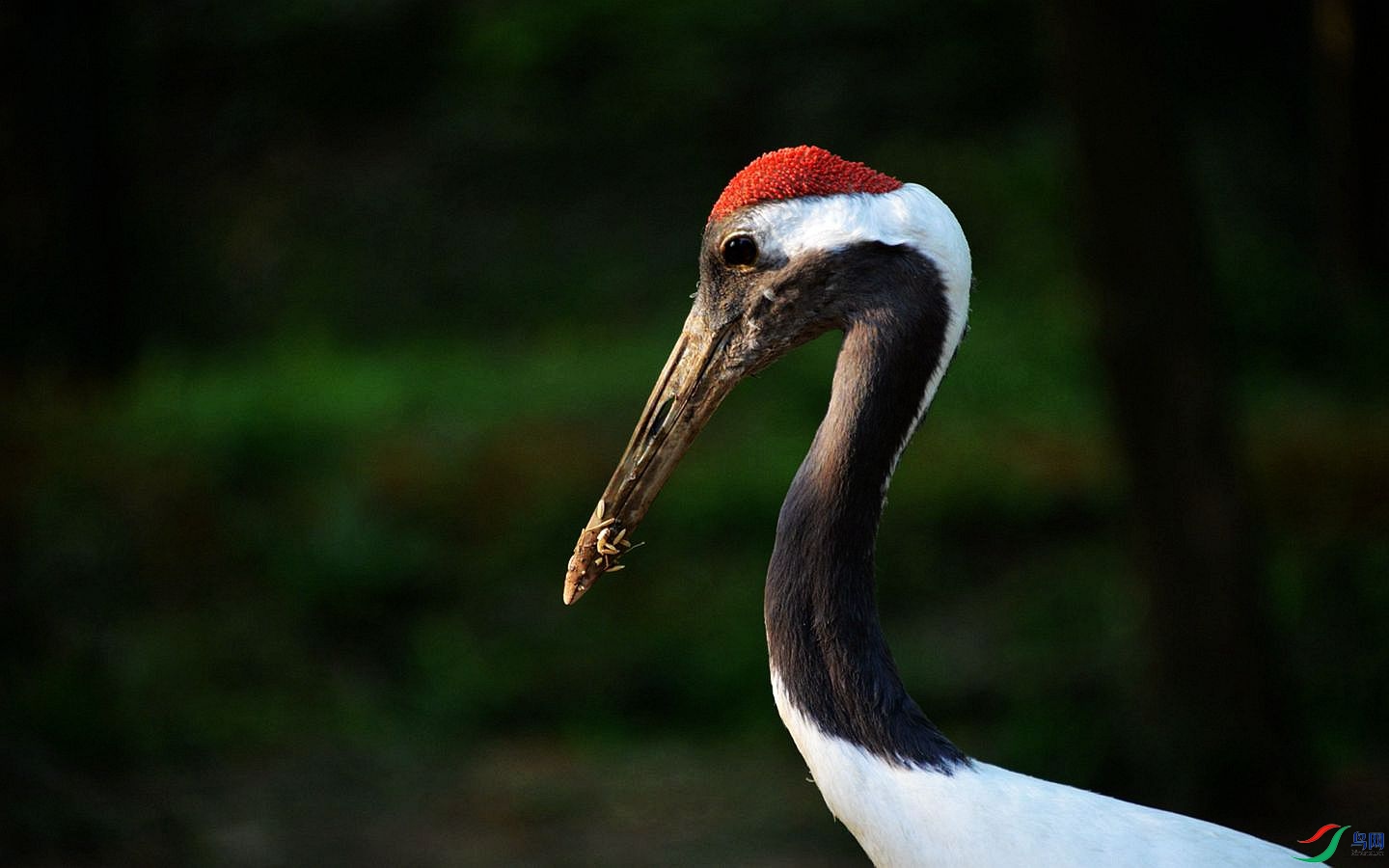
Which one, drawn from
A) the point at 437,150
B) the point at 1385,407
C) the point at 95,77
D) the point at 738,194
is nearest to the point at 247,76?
the point at 437,150

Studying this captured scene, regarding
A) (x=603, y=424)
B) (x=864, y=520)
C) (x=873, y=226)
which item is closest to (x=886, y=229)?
(x=873, y=226)

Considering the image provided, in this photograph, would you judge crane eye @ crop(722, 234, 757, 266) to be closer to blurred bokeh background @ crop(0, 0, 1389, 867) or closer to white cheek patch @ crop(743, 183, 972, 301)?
white cheek patch @ crop(743, 183, 972, 301)

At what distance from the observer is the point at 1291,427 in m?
8.32

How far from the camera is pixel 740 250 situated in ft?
8.96

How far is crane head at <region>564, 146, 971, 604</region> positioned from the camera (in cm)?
265

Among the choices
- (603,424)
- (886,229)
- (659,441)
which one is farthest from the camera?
(603,424)

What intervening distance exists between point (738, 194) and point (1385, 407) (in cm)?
671

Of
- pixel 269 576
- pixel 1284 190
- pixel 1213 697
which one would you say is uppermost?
pixel 1284 190

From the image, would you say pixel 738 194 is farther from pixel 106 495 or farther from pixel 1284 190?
pixel 1284 190

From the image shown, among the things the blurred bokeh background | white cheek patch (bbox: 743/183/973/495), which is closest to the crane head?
white cheek patch (bbox: 743/183/973/495)

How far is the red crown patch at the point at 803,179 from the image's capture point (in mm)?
2668

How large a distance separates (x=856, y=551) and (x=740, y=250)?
20.4 inches

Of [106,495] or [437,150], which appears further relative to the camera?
[437,150]

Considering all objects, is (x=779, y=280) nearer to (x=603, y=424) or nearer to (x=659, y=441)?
(x=659, y=441)
